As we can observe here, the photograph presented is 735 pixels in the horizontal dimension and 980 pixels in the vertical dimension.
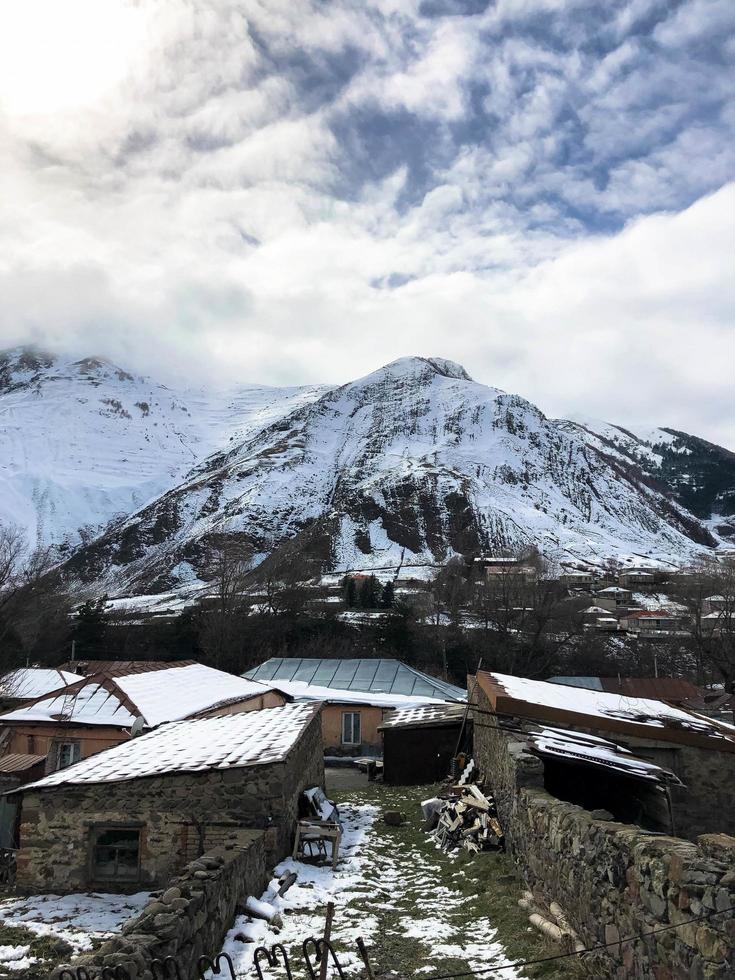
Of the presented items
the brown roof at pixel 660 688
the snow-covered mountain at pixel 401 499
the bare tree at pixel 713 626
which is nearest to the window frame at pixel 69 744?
the brown roof at pixel 660 688

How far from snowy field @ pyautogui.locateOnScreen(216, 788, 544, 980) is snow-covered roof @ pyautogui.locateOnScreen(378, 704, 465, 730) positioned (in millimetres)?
9160

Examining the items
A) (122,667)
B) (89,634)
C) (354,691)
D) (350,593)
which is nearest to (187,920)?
(122,667)

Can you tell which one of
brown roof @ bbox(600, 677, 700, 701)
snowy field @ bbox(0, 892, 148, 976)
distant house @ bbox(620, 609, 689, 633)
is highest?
distant house @ bbox(620, 609, 689, 633)

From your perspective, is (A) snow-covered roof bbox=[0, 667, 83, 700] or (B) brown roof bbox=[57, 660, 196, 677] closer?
(B) brown roof bbox=[57, 660, 196, 677]

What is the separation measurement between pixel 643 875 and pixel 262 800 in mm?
7392

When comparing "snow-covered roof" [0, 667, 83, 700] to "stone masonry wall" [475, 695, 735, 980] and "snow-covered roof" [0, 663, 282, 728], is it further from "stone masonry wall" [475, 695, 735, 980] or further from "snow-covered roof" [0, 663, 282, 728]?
"stone masonry wall" [475, 695, 735, 980]

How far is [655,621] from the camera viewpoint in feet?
242

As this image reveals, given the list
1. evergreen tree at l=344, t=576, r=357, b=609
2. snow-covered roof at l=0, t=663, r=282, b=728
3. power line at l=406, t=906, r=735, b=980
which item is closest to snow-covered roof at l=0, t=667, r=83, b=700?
snow-covered roof at l=0, t=663, r=282, b=728

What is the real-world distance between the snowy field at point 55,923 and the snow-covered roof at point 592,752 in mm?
6936

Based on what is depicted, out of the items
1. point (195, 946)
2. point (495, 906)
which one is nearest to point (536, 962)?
point (495, 906)

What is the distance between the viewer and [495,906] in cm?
902

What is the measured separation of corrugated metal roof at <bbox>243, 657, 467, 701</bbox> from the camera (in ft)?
124

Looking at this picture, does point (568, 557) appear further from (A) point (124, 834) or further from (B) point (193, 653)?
(A) point (124, 834)

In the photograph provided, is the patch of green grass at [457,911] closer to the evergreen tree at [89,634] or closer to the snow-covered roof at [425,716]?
the snow-covered roof at [425,716]
